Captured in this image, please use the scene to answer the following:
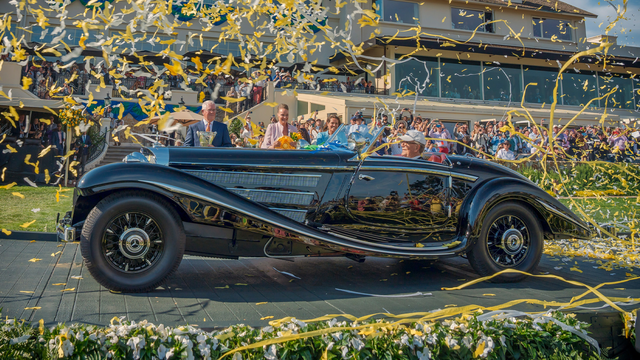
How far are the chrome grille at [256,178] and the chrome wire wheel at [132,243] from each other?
593 millimetres

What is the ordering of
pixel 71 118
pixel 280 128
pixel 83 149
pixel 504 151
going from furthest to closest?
pixel 83 149 → pixel 71 118 → pixel 504 151 → pixel 280 128

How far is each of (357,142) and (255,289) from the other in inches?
65.2

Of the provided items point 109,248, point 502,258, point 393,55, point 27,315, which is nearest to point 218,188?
point 109,248

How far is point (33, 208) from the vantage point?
917cm

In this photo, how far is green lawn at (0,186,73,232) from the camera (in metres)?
7.03

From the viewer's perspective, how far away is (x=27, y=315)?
9.80 ft

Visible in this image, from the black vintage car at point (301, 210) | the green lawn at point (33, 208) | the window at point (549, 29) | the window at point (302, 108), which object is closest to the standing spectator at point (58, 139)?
the green lawn at point (33, 208)

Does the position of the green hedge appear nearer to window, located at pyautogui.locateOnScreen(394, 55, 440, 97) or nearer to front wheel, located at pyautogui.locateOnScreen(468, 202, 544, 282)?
front wheel, located at pyautogui.locateOnScreen(468, 202, 544, 282)

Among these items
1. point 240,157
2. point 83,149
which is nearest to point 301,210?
point 240,157

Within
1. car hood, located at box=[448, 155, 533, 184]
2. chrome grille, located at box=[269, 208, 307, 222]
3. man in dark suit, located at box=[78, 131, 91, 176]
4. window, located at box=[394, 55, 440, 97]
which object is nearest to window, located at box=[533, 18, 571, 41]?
→ window, located at box=[394, 55, 440, 97]

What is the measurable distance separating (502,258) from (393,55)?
74.8 feet

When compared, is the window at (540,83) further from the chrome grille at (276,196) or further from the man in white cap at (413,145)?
the chrome grille at (276,196)

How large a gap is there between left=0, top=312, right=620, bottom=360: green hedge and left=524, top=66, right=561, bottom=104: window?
27.8m

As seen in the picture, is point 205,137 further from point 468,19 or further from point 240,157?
point 468,19
